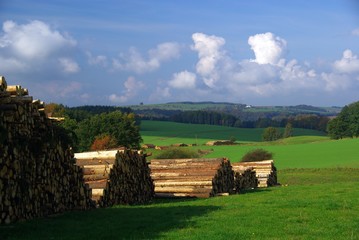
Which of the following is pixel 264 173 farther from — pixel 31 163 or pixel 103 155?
pixel 31 163

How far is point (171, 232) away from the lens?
34.7 ft

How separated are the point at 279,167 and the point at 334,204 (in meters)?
43.7

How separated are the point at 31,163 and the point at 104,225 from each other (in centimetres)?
284

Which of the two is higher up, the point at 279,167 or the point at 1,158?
the point at 1,158

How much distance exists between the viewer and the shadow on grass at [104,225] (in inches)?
409

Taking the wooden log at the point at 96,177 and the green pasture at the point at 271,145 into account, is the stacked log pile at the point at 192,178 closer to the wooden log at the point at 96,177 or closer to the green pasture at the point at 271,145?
the wooden log at the point at 96,177

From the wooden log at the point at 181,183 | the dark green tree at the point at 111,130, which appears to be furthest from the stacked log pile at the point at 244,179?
the dark green tree at the point at 111,130

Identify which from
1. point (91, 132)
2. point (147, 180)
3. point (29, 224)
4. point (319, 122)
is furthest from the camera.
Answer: point (319, 122)

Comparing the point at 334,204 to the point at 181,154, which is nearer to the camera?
the point at 334,204

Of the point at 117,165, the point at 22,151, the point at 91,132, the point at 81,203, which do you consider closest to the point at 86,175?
the point at 117,165

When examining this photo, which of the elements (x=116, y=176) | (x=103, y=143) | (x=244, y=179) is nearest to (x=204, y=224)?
(x=116, y=176)

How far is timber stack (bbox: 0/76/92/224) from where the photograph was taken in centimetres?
1243

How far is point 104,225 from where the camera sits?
12000 millimetres

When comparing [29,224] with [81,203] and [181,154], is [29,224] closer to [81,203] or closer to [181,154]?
[81,203]
